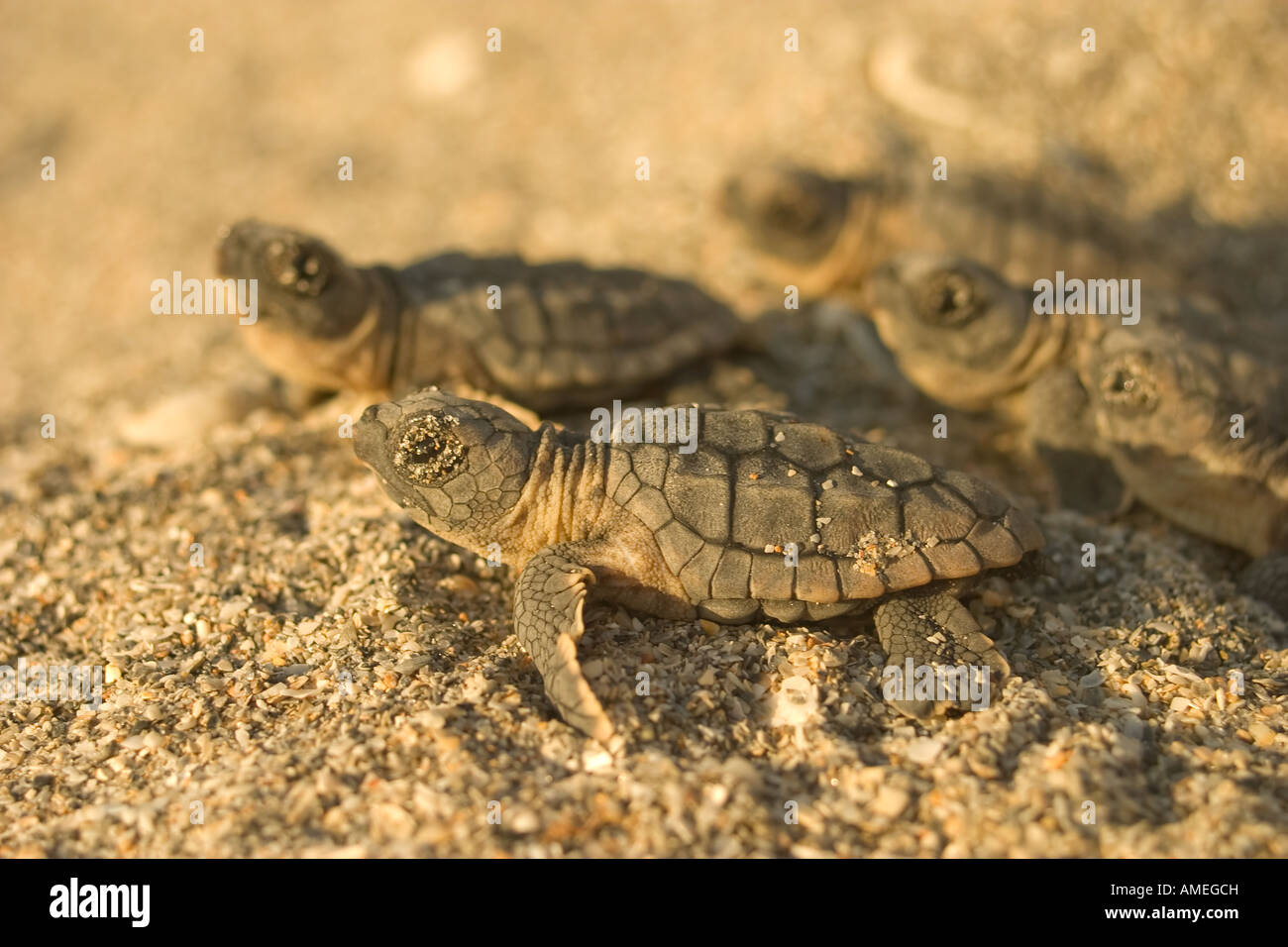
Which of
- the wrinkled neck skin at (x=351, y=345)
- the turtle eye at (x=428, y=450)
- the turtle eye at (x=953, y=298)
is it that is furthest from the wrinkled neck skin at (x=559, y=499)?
the turtle eye at (x=953, y=298)

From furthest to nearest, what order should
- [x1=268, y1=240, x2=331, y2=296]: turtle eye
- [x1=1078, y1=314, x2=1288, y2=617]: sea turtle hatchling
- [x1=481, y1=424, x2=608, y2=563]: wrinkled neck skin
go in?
1. [x1=268, y1=240, x2=331, y2=296]: turtle eye
2. [x1=1078, y1=314, x2=1288, y2=617]: sea turtle hatchling
3. [x1=481, y1=424, x2=608, y2=563]: wrinkled neck skin

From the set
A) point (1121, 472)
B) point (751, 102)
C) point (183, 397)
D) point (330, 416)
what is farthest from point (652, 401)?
point (751, 102)

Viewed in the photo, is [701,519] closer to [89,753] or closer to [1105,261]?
[89,753]

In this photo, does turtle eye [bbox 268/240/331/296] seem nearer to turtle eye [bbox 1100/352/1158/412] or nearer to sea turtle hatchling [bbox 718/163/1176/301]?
sea turtle hatchling [bbox 718/163/1176/301]

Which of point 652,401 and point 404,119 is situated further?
point 404,119

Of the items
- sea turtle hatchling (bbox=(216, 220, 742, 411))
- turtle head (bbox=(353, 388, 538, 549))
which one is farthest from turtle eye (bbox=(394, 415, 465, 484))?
sea turtle hatchling (bbox=(216, 220, 742, 411))

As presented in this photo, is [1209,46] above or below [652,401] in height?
above
